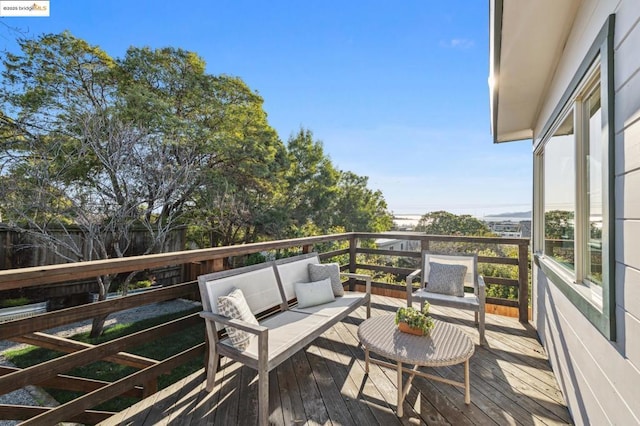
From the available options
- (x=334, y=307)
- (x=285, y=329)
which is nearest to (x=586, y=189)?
(x=334, y=307)

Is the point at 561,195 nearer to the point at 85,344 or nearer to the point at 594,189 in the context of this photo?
the point at 594,189

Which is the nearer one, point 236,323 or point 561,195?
point 236,323

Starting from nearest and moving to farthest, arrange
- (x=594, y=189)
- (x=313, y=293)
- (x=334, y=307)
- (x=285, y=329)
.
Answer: (x=594, y=189) < (x=285, y=329) < (x=334, y=307) < (x=313, y=293)

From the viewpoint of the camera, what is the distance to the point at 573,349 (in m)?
1.95

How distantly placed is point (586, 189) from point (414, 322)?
146cm

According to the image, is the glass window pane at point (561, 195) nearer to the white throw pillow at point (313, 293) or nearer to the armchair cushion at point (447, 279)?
the armchair cushion at point (447, 279)

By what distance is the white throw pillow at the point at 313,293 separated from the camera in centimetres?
312

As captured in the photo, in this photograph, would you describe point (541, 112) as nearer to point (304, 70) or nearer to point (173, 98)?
point (304, 70)

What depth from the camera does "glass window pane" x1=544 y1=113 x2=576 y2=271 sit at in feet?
7.16

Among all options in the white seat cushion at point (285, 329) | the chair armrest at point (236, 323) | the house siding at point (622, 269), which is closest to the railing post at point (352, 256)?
the white seat cushion at point (285, 329)

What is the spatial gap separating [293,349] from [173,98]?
29.7 ft

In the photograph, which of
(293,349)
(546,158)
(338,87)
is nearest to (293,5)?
(338,87)

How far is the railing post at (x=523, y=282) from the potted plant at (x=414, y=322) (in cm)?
235

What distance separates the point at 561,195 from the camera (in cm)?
256
